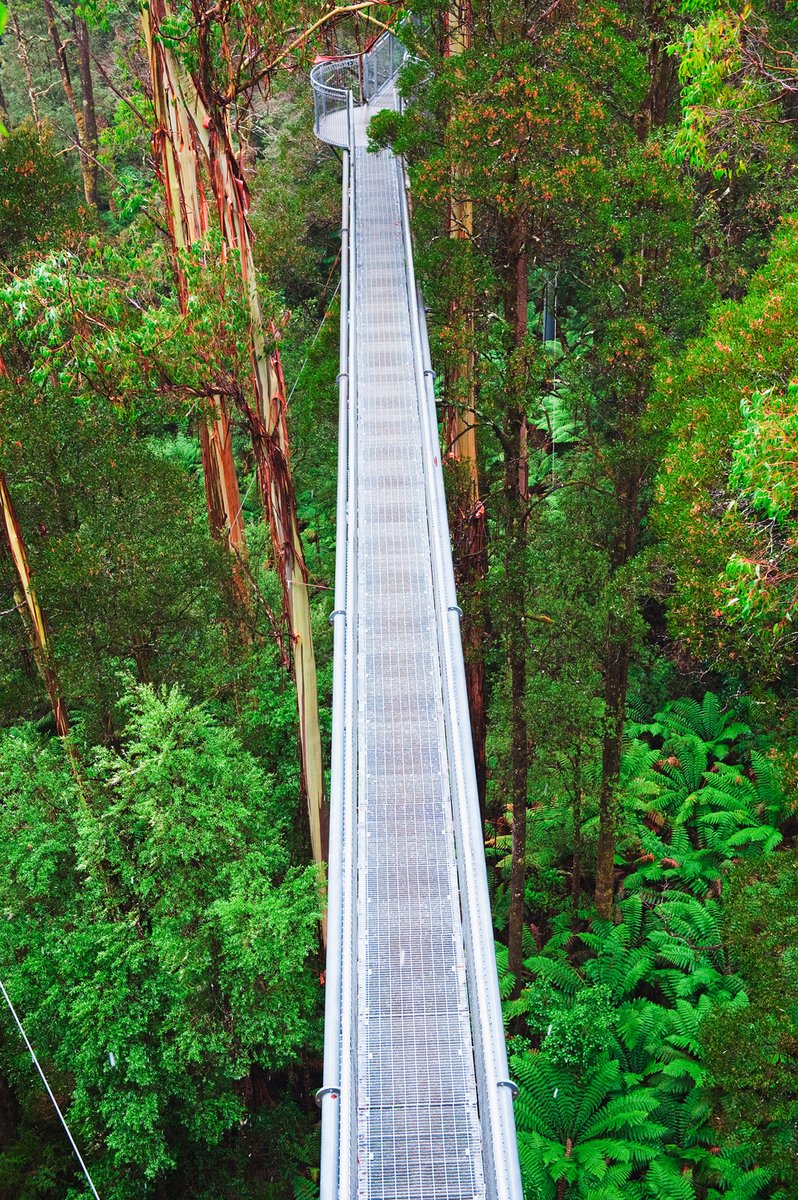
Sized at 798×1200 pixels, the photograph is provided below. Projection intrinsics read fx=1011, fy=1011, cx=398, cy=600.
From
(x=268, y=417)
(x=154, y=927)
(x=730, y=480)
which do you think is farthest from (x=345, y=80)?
(x=730, y=480)

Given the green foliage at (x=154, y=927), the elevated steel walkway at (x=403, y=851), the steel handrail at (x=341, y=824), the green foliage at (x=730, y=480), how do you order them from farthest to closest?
the green foliage at (x=154, y=927) → the green foliage at (x=730, y=480) → the elevated steel walkway at (x=403, y=851) → the steel handrail at (x=341, y=824)

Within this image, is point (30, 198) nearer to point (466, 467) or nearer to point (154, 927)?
point (466, 467)

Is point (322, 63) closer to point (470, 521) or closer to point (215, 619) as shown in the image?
point (470, 521)

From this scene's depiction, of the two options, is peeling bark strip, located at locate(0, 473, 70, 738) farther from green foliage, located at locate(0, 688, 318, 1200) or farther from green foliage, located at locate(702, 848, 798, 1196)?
green foliage, located at locate(702, 848, 798, 1196)

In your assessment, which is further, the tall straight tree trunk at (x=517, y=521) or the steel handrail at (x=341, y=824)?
the tall straight tree trunk at (x=517, y=521)

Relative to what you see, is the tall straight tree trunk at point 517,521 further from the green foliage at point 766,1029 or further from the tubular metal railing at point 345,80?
the tubular metal railing at point 345,80

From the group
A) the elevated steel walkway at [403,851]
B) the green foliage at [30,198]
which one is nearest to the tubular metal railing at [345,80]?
the green foliage at [30,198]

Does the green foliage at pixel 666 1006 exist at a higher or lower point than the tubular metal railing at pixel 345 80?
lower
